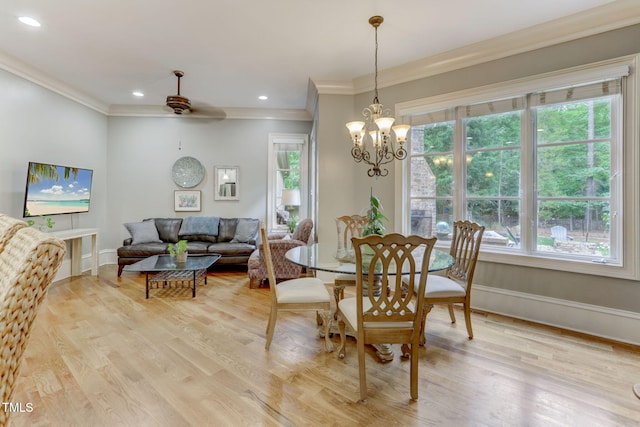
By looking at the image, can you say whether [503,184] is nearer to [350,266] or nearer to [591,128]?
[591,128]

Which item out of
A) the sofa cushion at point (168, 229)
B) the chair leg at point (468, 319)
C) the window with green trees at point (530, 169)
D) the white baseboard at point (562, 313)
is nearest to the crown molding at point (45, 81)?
the sofa cushion at point (168, 229)

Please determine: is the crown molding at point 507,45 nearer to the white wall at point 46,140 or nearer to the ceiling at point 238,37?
the ceiling at point 238,37

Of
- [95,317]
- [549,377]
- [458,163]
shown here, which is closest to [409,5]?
[458,163]

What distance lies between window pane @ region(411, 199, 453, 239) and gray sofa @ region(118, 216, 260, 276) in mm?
2679

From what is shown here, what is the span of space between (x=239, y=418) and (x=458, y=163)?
329 centimetres

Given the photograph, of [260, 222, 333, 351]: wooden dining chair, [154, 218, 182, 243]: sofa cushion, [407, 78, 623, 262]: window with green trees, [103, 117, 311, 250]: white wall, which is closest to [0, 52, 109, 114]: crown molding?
[103, 117, 311, 250]: white wall

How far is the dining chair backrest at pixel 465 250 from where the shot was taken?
98.7 inches

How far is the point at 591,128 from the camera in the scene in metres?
2.74

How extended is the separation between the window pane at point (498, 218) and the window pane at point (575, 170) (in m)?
0.32

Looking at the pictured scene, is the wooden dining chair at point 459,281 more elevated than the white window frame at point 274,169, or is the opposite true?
the white window frame at point 274,169

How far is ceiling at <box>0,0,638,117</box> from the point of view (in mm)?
2611

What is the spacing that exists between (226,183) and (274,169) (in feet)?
3.19

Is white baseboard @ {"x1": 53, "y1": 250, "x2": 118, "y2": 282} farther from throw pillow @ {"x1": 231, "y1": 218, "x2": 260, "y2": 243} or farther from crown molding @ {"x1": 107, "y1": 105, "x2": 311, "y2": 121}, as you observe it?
crown molding @ {"x1": 107, "y1": 105, "x2": 311, "y2": 121}

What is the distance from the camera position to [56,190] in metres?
4.15
